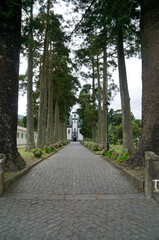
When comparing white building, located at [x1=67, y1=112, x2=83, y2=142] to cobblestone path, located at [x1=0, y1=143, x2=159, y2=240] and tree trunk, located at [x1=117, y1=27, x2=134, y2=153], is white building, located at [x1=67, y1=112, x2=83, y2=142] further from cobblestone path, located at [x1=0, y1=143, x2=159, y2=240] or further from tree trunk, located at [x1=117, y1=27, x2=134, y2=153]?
cobblestone path, located at [x1=0, y1=143, x2=159, y2=240]

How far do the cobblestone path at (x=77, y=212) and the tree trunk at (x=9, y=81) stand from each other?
4.31 ft

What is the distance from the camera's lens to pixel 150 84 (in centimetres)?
672

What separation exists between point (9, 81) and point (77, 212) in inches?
195

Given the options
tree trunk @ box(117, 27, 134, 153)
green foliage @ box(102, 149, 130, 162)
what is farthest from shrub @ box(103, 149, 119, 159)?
tree trunk @ box(117, 27, 134, 153)

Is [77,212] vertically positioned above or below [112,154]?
below

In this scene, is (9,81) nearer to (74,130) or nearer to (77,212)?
(77,212)

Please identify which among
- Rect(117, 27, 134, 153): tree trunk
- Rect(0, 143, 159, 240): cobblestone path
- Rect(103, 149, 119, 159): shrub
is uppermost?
Rect(117, 27, 134, 153): tree trunk

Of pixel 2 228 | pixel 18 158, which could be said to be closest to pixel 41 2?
pixel 18 158

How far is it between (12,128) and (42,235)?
4651mm

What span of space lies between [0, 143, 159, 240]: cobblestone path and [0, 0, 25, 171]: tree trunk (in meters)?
1.31

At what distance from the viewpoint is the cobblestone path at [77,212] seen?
9.10ft

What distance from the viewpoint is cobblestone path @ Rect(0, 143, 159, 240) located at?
2.77 meters

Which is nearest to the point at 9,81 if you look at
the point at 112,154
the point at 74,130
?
the point at 112,154

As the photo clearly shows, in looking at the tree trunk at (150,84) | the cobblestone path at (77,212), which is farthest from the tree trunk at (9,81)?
the tree trunk at (150,84)
